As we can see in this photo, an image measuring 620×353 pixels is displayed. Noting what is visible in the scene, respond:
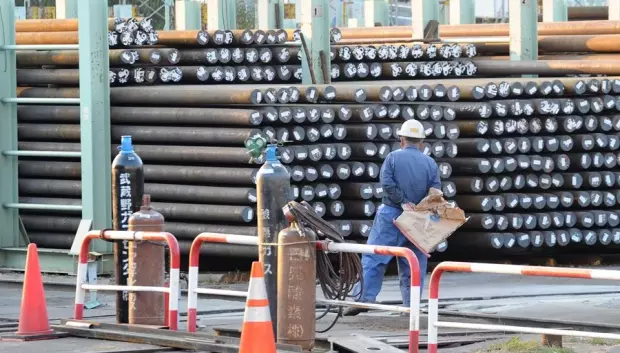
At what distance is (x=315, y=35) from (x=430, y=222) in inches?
243

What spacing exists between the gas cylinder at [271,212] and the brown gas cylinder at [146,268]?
1376 mm

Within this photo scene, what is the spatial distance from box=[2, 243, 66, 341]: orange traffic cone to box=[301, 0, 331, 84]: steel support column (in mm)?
7324

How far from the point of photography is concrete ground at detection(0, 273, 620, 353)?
35.0 ft

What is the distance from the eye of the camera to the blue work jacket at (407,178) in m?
12.7

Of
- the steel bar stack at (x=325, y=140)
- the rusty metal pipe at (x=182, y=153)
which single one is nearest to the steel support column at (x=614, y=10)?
the steel bar stack at (x=325, y=140)

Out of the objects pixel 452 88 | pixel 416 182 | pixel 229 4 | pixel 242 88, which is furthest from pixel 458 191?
pixel 229 4

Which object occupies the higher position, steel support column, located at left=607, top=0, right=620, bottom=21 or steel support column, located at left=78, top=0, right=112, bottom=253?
steel support column, located at left=607, top=0, right=620, bottom=21

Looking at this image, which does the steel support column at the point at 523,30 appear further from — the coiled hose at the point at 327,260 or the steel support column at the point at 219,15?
the coiled hose at the point at 327,260

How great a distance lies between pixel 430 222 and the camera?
12.3 meters

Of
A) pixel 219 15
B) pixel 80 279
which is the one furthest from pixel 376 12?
pixel 80 279

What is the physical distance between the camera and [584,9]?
29625 mm

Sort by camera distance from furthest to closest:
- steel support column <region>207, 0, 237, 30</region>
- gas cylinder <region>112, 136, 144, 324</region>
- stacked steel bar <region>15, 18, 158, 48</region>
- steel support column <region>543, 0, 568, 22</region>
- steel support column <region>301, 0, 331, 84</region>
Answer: steel support column <region>543, 0, 568, 22</region>
steel support column <region>207, 0, 237, 30</region>
steel support column <region>301, 0, 331, 84</region>
stacked steel bar <region>15, 18, 158, 48</region>
gas cylinder <region>112, 136, 144, 324</region>

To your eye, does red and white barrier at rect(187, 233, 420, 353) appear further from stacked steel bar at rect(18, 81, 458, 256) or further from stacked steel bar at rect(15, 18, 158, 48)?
stacked steel bar at rect(15, 18, 158, 48)

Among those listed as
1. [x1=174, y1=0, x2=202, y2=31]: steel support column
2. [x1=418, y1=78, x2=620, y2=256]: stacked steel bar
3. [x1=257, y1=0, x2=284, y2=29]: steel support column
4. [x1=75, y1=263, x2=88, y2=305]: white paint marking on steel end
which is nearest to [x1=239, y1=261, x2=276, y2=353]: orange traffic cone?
[x1=75, y1=263, x2=88, y2=305]: white paint marking on steel end
